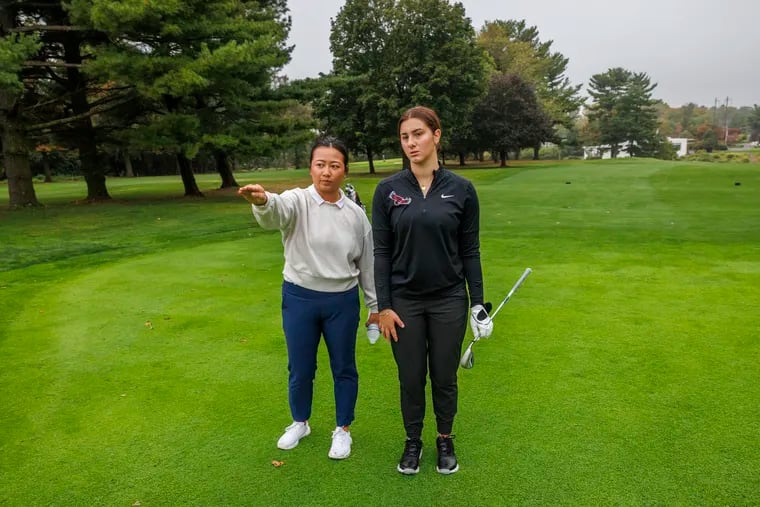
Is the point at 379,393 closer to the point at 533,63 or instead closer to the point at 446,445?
the point at 446,445

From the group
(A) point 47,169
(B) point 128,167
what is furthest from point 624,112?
(A) point 47,169

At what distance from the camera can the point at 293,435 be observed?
3242 mm

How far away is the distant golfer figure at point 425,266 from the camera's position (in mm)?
2635

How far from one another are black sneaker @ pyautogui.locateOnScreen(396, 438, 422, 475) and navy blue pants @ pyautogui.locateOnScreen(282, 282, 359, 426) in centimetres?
40

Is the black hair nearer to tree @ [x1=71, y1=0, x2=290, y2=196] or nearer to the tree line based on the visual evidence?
the tree line

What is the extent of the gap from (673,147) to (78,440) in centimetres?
7725

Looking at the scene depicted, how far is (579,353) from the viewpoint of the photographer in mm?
4527

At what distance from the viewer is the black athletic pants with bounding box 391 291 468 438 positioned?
2766 millimetres

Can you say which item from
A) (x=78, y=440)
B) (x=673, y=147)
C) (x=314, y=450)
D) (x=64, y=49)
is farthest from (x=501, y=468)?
(x=673, y=147)

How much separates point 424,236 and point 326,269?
597mm

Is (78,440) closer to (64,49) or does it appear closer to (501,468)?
(501,468)

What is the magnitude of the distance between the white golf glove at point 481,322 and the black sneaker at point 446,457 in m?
0.63

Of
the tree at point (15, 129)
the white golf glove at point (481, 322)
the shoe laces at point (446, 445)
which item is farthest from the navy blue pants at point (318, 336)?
the tree at point (15, 129)

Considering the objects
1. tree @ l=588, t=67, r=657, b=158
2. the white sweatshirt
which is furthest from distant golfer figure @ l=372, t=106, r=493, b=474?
tree @ l=588, t=67, r=657, b=158
